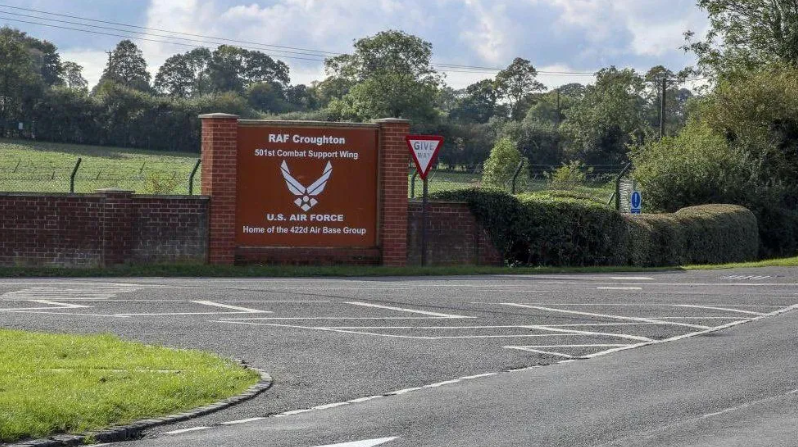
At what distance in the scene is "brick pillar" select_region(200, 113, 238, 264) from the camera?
24047 millimetres

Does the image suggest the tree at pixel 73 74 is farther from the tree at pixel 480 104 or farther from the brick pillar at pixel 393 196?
the brick pillar at pixel 393 196

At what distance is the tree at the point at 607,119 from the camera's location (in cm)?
8112

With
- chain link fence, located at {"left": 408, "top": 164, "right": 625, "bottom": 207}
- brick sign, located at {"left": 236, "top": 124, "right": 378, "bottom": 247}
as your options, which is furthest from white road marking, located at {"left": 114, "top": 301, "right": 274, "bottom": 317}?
chain link fence, located at {"left": 408, "top": 164, "right": 625, "bottom": 207}

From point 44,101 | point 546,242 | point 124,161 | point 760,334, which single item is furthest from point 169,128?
point 760,334

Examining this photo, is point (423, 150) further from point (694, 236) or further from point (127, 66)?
point (127, 66)

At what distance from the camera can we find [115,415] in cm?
852

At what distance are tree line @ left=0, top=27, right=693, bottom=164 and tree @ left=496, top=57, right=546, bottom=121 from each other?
0.34ft

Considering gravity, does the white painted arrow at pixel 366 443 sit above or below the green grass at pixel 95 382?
below

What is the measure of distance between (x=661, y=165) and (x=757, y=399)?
27875mm

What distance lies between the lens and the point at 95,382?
9539 millimetres

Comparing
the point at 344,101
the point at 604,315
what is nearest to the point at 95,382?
the point at 604,315

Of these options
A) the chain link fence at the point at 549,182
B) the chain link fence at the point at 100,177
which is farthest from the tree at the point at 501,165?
the chain link fence at the point at 100,177

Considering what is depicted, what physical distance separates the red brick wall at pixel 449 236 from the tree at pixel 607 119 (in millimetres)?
53862

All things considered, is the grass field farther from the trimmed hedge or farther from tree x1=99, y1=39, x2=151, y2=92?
tree x1=99, y1=39, x2=151, y2=92
